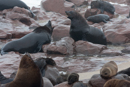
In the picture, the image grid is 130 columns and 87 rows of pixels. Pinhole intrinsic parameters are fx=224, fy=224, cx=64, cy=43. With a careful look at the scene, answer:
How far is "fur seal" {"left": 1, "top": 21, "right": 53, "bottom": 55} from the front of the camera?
22.4ft

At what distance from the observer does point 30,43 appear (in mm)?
7027

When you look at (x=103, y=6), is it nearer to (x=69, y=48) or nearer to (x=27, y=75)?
(x=69, y=48)

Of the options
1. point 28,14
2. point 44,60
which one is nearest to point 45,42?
point 44,60

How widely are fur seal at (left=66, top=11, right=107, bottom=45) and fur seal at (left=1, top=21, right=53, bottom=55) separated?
3.06 ft

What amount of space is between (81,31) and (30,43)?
1851 mm

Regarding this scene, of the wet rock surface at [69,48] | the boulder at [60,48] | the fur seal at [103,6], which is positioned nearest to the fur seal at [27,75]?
the wet rock surface at [69,48]

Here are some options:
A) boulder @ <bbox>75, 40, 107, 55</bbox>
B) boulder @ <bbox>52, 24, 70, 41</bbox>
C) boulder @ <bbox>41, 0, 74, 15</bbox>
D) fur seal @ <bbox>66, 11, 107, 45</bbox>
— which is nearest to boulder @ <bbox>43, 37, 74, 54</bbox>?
boulder @ <bbox>75, 40, 107, 55</bbox>

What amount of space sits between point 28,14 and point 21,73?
1037 centimetres

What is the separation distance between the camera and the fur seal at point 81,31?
7750 millimetres

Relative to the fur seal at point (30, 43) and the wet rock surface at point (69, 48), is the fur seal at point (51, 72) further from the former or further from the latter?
the fur seal at point (30, 43)

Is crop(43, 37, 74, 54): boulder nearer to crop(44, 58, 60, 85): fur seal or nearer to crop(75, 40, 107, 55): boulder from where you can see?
crop(75, 40, 107, 55): boulder

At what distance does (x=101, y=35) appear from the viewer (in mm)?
8016

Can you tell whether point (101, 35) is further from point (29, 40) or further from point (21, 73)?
point (21, 73)

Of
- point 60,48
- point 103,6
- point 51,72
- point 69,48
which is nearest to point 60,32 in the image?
point 69,48
